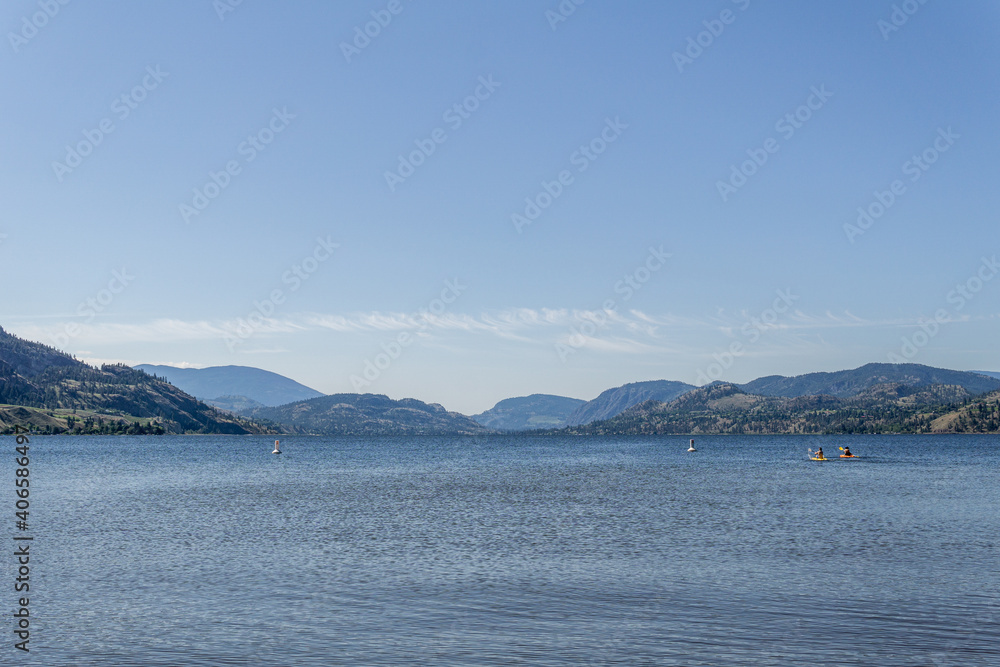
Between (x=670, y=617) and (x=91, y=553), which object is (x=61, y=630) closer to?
(x=91, y=553)

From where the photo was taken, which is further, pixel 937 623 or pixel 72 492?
pixel 72 492

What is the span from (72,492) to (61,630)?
71103mm

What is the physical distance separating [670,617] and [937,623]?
10.2m

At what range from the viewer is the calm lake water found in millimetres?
26266

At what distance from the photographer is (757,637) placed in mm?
27266

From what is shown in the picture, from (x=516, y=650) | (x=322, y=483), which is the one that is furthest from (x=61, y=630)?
(x=322, y=483)

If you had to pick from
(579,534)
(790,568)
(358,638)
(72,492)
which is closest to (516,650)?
(358,638)

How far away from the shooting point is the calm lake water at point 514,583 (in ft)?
86.2

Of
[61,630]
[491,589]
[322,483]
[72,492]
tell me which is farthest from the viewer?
[322,483]

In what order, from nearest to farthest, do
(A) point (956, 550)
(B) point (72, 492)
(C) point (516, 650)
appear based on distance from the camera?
(C) point (516, 650) → (A) point (956, 550) → (B) point (72, 492)

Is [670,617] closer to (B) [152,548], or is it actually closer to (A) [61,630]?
(A) [61,630]

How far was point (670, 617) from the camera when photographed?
98.8ft

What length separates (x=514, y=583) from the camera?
36719 millimetres

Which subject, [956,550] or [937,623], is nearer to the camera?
[937,623]
